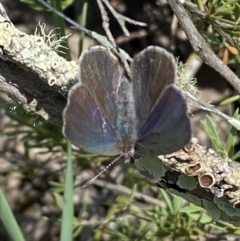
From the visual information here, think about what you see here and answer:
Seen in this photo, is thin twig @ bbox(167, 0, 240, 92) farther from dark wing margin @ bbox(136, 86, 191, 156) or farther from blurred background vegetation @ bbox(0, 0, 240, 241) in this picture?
dark wing margin @ bbox(136, 86, 191, 156)

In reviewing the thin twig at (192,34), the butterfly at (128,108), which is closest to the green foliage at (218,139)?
the thin twig at (192,34)

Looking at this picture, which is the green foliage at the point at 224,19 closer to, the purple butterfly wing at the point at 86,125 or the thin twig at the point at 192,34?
the thin twig at the point at 192,34

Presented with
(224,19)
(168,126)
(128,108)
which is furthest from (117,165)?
(168,126)

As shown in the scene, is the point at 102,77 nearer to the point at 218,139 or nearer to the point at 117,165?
the point at 218,139

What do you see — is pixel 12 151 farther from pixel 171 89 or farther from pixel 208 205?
pixel 171 89

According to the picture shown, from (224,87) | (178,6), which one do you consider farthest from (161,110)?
(224,87)

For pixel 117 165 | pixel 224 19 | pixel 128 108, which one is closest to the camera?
pixel 128 108
